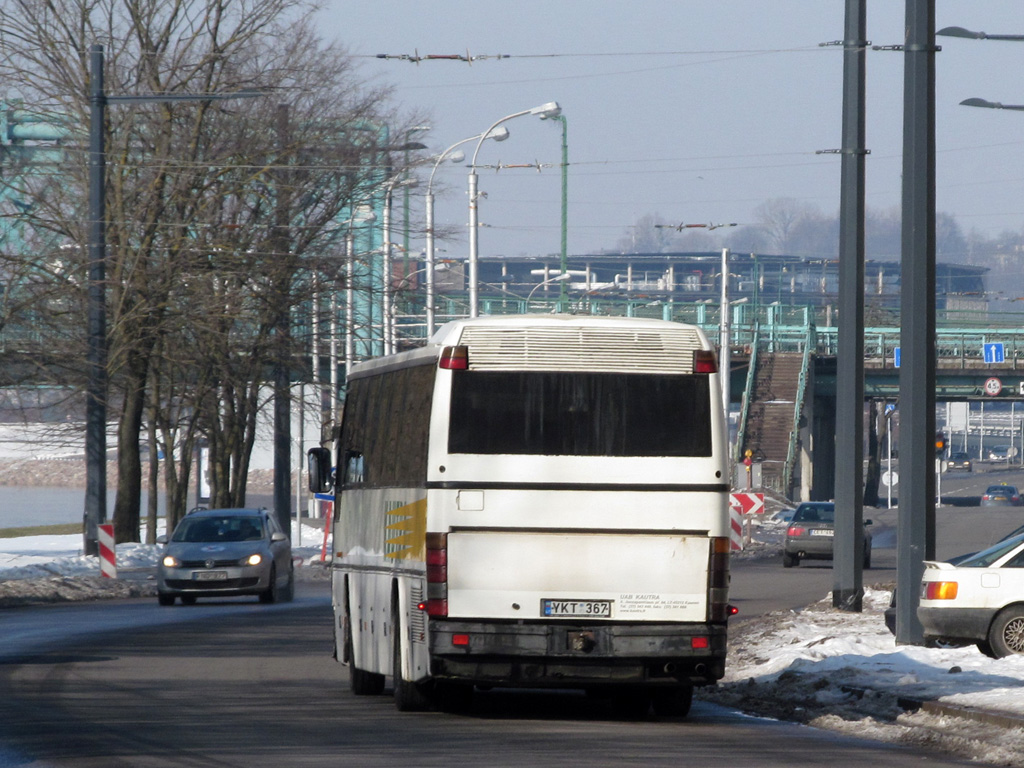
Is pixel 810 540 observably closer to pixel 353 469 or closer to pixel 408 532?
pixel 353 469

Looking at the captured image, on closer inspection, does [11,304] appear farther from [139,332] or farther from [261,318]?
[261,318]

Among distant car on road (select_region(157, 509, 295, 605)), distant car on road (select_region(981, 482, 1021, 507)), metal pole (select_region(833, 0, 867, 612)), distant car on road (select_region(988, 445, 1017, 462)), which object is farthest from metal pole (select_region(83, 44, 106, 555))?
distant car on road (select_region(988, 445, 1017, 462))

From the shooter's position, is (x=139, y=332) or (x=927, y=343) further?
(x=139, y=332)

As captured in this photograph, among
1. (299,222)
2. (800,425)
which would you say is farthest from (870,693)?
(800,425)

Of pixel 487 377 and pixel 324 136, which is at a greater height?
pixel 324 136

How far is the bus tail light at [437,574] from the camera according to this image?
12.3 meters

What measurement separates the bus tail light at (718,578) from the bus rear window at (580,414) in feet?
2.21

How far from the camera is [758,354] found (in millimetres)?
80938

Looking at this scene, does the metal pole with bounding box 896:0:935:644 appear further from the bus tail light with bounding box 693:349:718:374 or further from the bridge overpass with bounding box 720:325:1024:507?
the bridge overpass with bounding box 720:325:1024:507

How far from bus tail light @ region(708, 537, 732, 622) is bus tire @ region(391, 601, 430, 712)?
7.24ft

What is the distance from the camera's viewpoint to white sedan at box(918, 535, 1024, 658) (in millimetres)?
16594

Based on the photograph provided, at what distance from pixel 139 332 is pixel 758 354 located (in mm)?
48297

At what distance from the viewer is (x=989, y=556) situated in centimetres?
1742

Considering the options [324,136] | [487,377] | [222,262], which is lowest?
[487,377]
